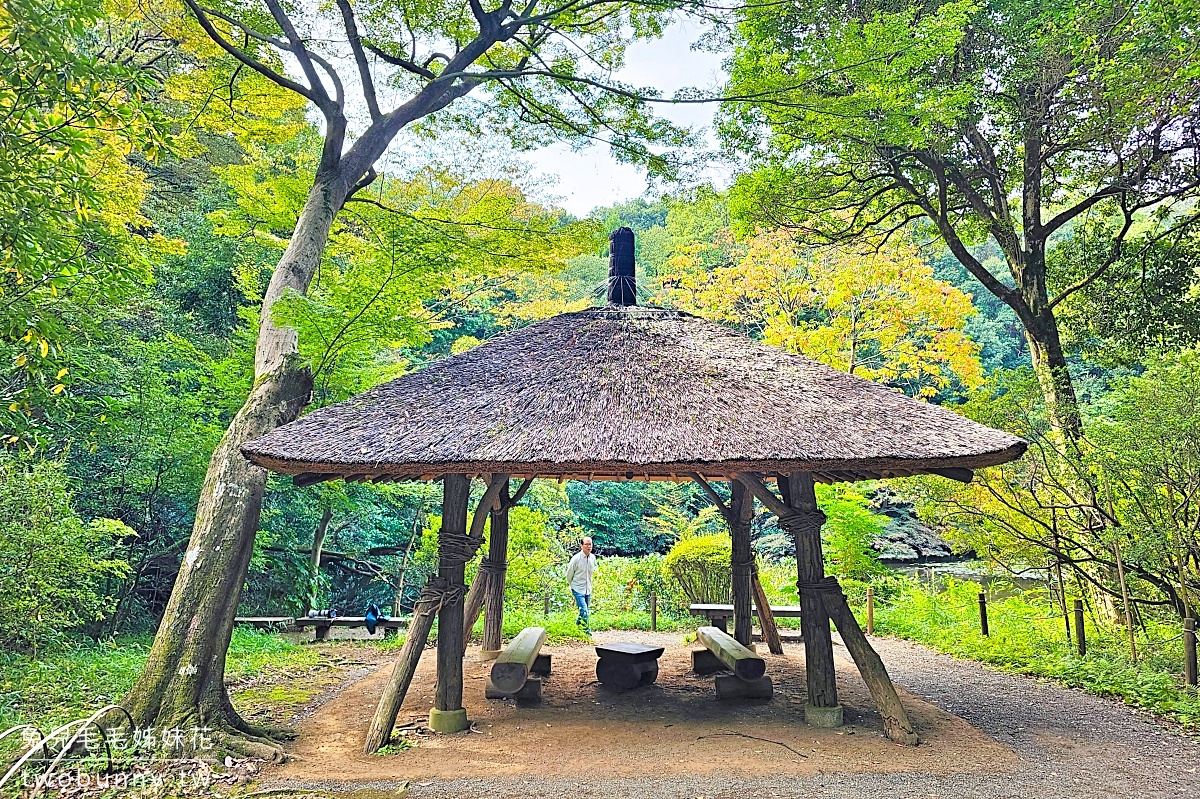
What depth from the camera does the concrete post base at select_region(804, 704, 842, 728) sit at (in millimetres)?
5941

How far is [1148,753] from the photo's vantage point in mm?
5496

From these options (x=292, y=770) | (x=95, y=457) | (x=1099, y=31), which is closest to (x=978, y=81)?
(x=1099, y=31)

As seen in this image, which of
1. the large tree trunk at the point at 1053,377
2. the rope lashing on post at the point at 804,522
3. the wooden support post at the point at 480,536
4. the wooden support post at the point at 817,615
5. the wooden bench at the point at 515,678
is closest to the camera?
the wooden support post at the point at 817,615

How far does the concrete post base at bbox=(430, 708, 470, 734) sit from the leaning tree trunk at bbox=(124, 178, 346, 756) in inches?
46.2

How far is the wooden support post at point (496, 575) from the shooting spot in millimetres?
8992

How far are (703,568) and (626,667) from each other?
5.62m

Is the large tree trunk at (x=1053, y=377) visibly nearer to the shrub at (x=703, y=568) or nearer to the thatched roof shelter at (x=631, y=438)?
the thatched roof shelter at (x=631, y=438)

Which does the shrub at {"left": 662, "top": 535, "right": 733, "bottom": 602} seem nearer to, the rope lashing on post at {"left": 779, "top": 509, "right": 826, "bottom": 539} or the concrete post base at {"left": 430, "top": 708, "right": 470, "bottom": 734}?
the rope lashing on post at {"left": 779, "top": 509, "right": 826, "bottom": 539}

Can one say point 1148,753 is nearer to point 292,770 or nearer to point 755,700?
point 755,700

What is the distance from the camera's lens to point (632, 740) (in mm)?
5844

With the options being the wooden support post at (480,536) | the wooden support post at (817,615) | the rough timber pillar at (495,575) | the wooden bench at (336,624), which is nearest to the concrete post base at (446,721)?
the wooden support post at (480,536)

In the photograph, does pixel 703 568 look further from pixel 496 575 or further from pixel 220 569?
pixel 220 569

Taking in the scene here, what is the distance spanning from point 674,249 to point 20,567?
54.8ft

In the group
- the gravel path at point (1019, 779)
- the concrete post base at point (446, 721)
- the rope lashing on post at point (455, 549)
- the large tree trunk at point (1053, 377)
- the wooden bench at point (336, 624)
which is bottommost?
the gravel path at point (1019, 779)
